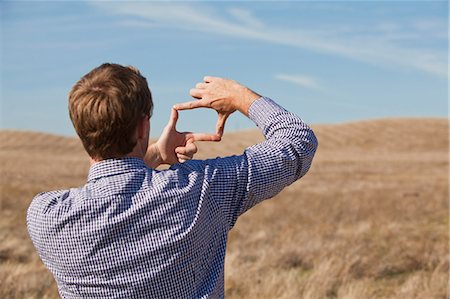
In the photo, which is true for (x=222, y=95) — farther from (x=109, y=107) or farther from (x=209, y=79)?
(x=109, y=107)

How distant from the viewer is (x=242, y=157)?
2.10 meters

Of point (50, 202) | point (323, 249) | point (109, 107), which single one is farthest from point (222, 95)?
point (323, 249)

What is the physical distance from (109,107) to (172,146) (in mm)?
470

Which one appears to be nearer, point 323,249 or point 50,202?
point 50,202

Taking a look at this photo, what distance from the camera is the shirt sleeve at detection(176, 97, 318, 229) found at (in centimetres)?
207

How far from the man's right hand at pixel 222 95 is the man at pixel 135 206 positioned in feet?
0.62

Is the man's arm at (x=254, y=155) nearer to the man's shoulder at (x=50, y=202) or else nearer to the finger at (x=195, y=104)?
the finger at (x=195, y=104)

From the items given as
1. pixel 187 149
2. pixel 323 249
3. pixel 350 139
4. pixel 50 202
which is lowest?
pixel 350 139

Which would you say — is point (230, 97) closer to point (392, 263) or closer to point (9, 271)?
point (9, 271)

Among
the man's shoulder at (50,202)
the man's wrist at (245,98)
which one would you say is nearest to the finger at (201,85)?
the man's wrist at (245,98)

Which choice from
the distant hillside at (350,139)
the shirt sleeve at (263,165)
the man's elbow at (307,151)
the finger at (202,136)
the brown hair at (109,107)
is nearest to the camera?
the brown hair at (109,107)

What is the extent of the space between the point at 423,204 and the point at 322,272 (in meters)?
10.9

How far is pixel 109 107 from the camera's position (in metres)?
1.95

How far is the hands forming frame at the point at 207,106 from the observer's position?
2.26 m
